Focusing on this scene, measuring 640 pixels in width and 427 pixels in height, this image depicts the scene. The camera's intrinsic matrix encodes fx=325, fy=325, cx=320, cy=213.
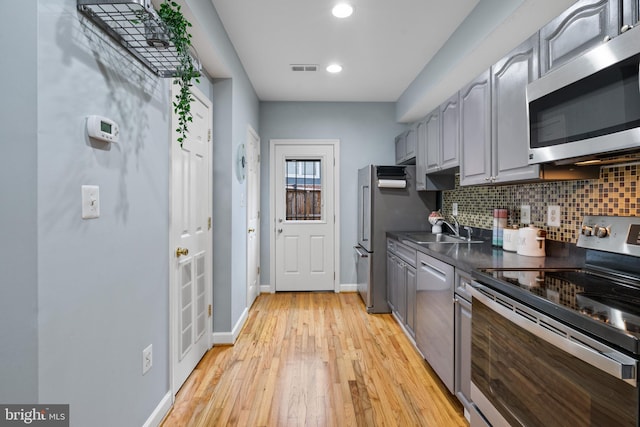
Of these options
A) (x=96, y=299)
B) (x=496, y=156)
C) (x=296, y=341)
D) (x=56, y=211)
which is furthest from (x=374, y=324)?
(x=56, y=211)

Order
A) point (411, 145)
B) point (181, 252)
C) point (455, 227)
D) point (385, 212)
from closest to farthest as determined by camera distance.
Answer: point (181, 252)
point (455, 227)
point (385, 212)
point (411, 145)

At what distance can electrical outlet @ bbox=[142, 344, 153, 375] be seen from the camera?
Result: 5.21ft

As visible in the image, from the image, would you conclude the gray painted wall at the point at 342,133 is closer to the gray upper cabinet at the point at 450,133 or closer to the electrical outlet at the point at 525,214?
the gray upper cabinet at the point at 450,133

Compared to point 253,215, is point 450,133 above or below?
above

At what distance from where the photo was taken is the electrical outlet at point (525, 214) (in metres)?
2.19

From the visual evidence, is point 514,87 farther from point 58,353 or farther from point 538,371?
point 58,353

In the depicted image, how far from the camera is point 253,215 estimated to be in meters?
3.92

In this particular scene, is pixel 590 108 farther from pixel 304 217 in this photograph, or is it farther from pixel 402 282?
pixel 304 217

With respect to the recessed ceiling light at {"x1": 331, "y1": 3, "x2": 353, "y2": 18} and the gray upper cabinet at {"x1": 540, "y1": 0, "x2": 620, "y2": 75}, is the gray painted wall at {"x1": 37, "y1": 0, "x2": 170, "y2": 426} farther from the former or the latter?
the gray upper cabinet at {"x1": 540, "y1": 0, "x2": 620, "y2": 75}

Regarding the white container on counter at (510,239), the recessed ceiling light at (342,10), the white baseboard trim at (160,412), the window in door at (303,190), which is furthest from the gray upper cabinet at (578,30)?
the window in door at (303,190)

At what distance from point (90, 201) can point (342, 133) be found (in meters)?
3.51

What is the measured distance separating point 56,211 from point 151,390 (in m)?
1.12

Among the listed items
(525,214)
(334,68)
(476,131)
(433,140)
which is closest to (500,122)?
(476,131)

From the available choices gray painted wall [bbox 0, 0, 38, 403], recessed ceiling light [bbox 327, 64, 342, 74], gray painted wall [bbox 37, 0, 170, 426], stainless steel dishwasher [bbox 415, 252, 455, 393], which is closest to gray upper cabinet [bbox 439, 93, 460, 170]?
stainless steel dishwasher [bbox 415, 252, 455, 393]
